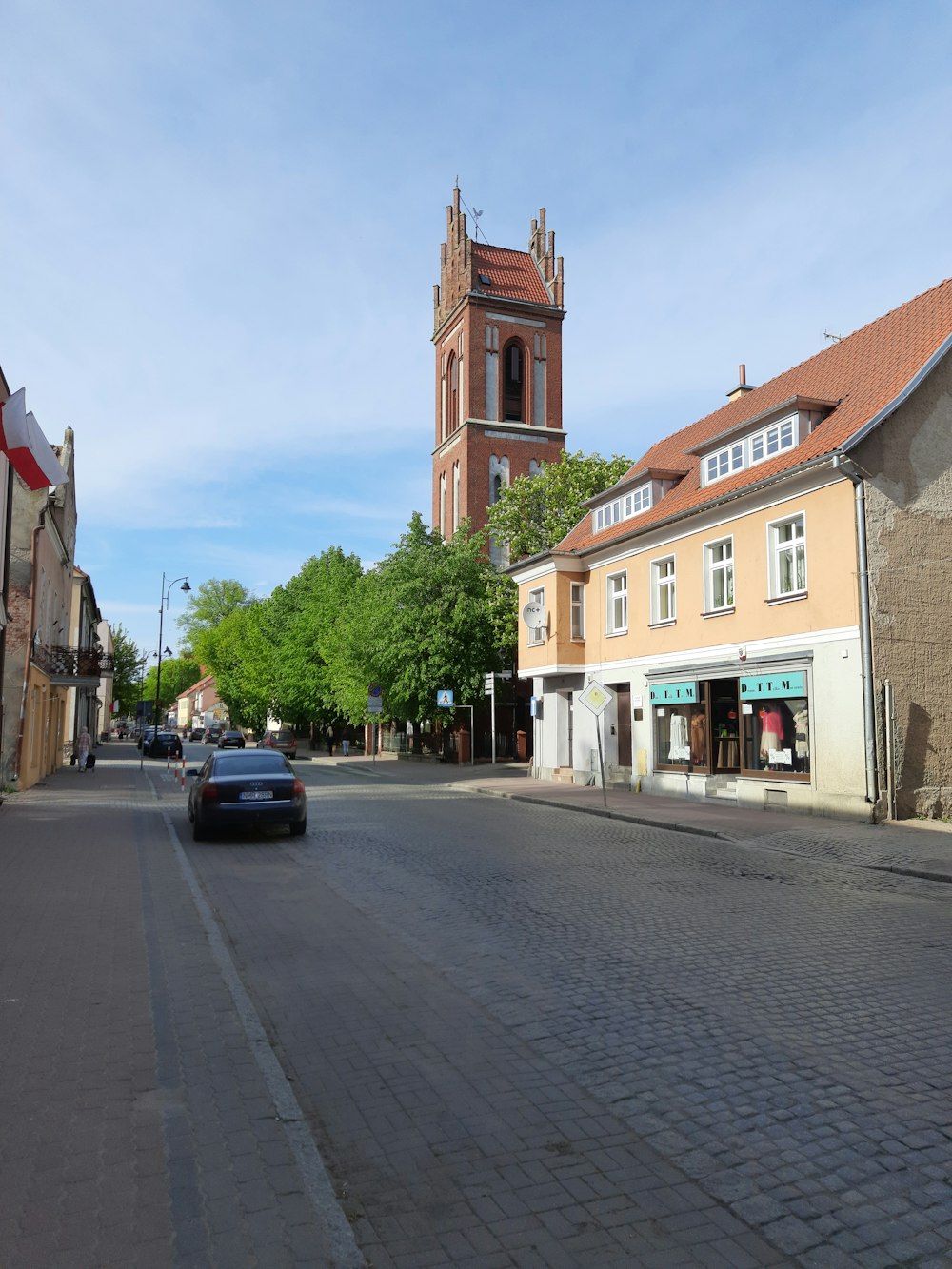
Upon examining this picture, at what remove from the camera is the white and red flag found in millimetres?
16891

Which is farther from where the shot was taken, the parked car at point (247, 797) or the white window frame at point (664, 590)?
the white window frame at point (664, 590)

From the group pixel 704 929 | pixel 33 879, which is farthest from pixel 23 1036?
pixel 33 879

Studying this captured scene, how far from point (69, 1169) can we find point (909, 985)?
5436 mm

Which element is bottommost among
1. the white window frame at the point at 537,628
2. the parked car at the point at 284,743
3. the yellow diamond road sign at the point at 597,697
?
the parked car at the point at 284,743

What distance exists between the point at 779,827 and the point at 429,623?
82.8 feet

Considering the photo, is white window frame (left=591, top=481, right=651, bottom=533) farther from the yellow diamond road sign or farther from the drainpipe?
the drainpipe

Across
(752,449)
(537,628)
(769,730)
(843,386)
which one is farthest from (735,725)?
(537,628)

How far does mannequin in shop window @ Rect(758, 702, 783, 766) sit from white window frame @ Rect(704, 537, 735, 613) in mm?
2522

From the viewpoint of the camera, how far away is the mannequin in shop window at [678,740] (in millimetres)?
23109

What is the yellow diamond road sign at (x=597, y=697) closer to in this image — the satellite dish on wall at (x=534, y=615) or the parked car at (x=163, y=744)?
the satellite dish on wall at (x=534, y=615)

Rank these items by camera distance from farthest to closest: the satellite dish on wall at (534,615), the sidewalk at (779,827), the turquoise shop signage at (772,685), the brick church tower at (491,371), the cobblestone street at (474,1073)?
the brick church tower at (491,371) < the satellite dish on wall at (534,615) < the turquoise shop signage at (772,685) < the sidewalk at (779,827) < the cobblestone street at (474,1073)

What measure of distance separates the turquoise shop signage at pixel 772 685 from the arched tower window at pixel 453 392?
37673mm

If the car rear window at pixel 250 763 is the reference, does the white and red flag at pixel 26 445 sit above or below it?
above

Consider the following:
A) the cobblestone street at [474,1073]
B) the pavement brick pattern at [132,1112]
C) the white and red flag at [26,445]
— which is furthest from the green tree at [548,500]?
the pavement brick pattern at [132,1112]
